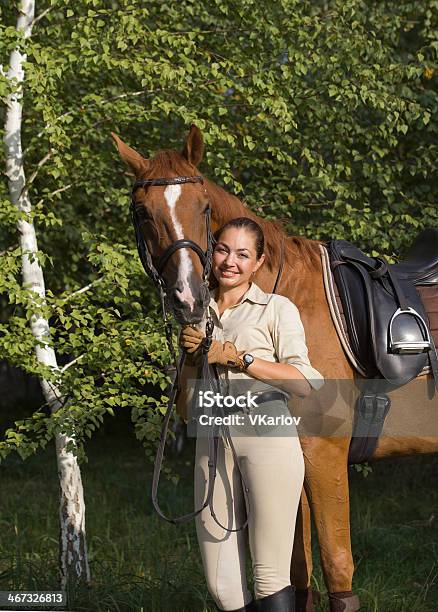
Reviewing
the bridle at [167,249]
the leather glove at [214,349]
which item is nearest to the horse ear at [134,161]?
the bridle at [167,249]

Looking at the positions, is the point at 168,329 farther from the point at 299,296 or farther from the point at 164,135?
the point at 164,135

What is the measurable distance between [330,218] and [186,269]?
10.4 ft

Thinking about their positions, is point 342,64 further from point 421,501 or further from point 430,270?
point 421,501

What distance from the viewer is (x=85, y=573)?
16.9ft

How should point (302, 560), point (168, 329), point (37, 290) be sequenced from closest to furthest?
point (168, 329)
point (302, 560)
point (37, 290)

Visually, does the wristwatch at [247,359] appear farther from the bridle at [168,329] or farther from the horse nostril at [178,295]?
the horse nostril at [178,295]

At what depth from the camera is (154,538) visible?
6191mm

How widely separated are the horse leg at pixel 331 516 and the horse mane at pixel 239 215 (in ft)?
2.69

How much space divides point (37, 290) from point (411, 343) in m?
2.69

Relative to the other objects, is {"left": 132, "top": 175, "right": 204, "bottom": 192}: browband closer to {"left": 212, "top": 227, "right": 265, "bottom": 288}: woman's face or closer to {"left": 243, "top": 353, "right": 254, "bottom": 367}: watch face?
{"left": 212, "top": 227, "right": 265, "bottom": 288}: woman's face

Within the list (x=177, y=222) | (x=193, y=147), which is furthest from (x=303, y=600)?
(x=193, y=147)

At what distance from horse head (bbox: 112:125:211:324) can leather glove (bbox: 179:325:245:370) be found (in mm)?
181

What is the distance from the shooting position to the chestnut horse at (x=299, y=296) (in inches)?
116

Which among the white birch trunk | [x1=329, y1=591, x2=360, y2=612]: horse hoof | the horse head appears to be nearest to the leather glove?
the horse head
